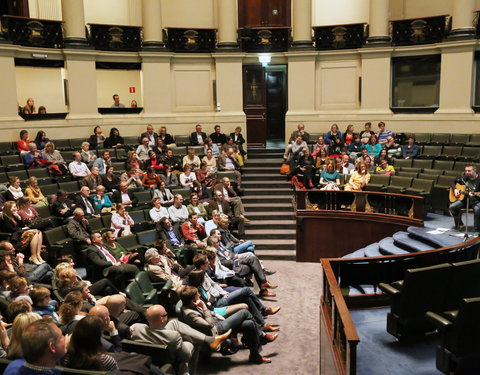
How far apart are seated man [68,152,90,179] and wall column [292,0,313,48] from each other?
705cm

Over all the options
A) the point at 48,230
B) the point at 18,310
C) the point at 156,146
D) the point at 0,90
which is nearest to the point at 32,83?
the point at 0,90

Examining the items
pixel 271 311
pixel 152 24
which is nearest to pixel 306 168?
pixel 271 311

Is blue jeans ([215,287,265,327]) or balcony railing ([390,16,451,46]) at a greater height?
balcony railing ([390,16,451,46])

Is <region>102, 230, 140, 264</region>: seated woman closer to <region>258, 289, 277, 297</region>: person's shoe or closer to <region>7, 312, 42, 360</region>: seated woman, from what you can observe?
<region>258, 289, 277, 297</region>: person's shoe

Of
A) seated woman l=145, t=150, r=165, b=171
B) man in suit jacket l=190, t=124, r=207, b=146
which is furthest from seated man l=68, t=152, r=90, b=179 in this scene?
man in suit jacket l=190, t=124, r=207, b=146

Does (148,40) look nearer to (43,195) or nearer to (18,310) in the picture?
(43,195)

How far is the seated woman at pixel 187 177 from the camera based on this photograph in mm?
10727

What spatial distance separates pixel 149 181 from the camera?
1039cm

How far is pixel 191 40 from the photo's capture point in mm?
14570

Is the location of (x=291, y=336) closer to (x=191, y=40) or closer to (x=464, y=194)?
(x=464, y=194)

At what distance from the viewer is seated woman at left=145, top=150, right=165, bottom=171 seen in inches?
452

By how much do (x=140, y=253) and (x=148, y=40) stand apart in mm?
8148

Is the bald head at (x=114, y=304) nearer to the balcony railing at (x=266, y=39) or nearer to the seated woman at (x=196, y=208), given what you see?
the seated woman at (x=196, y=208)

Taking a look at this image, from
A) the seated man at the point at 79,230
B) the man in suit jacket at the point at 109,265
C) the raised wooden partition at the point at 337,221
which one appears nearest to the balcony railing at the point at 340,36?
the raised wooden partition at the point at 337,221
